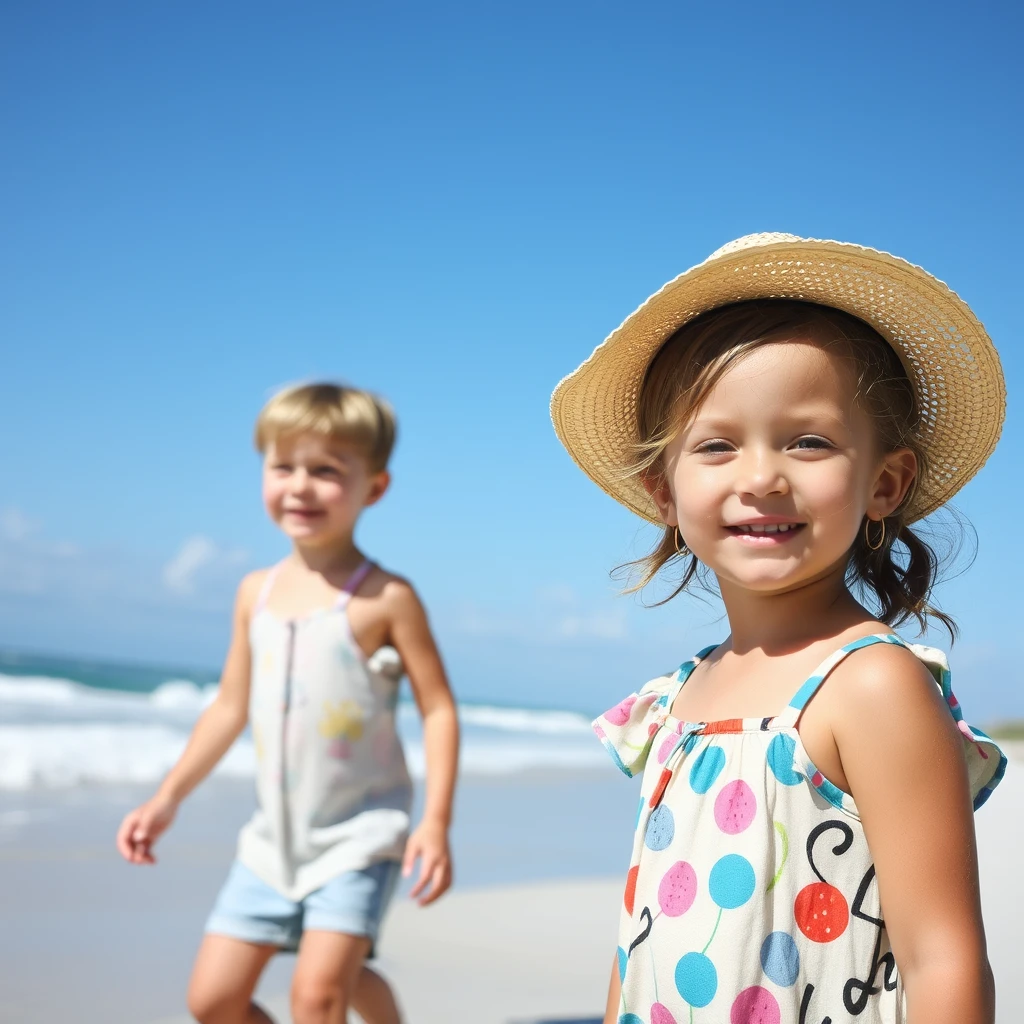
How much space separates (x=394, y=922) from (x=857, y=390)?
13.9 ft

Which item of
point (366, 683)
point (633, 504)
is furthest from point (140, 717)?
point (633, 504)

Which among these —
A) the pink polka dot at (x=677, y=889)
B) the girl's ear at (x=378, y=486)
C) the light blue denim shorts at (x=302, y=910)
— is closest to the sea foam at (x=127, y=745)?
the girl's ear at (x=378, y=486)

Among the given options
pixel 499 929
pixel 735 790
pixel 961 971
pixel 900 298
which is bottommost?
pixel 499 929

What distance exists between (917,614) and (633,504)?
56cm

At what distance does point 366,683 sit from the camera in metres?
3.26

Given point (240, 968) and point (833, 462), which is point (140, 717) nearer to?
point (240, 968)

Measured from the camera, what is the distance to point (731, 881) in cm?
151

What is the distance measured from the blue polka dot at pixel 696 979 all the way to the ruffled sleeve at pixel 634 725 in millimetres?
354

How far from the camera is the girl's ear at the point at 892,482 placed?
170 cm

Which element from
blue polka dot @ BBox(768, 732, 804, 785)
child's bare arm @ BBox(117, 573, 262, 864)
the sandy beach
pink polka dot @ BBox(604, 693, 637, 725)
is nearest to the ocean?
the sandy beach

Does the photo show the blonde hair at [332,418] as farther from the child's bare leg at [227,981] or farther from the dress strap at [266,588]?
the child's bare leg at [227,981]

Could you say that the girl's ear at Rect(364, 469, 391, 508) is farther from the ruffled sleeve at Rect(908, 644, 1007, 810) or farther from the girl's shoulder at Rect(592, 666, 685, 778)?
the ruffled sleeve at Rect(908, 644, 1007, 810)

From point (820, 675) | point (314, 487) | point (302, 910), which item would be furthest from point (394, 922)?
point (820, 675)

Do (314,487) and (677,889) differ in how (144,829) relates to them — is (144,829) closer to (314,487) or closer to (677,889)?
(314,487)
